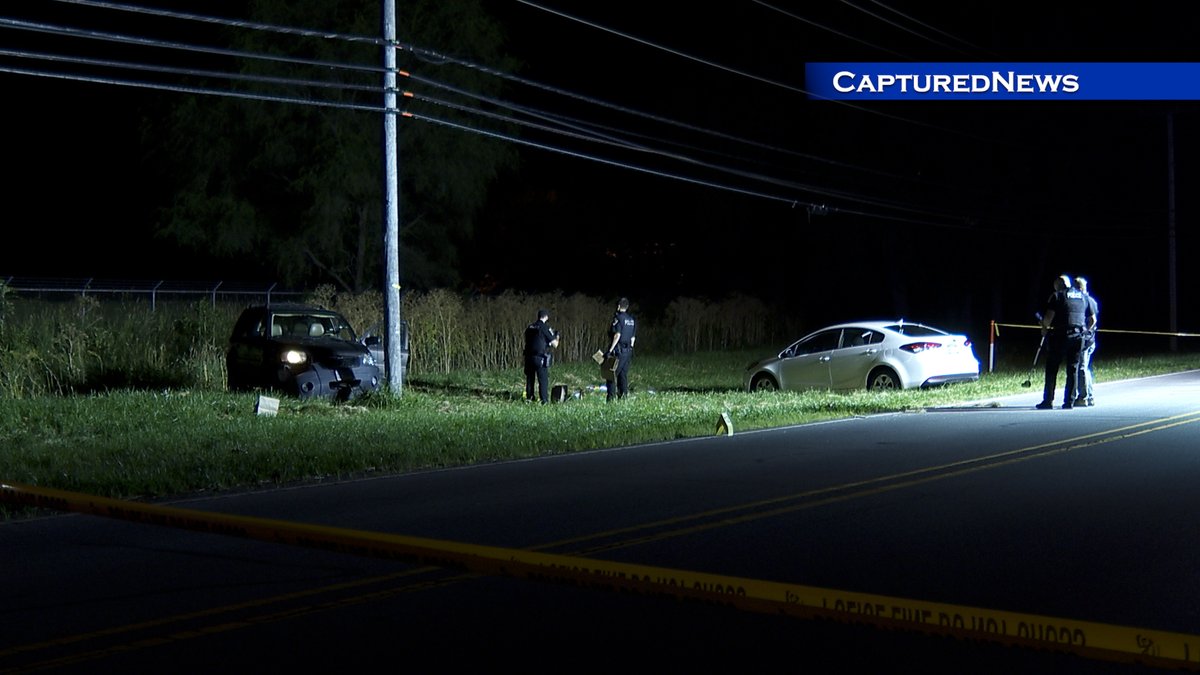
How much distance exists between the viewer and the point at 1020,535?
973 cm

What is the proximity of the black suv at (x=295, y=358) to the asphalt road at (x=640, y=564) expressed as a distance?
867cm

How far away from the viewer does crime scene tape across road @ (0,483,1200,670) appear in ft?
15.9

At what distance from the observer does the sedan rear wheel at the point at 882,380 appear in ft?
81.5

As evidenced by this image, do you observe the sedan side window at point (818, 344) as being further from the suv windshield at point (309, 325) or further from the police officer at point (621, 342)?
the suv windshield at point (309, 325)

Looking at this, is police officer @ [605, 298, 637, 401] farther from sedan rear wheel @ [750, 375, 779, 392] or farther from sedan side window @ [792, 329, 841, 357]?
sedan side window @ [792, 329, 841, 357]

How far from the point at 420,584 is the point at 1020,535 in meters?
4.35

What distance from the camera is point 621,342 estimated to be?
23.3 metres

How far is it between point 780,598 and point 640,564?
9.57 feet

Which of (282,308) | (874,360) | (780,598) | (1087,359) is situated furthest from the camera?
(874,360)

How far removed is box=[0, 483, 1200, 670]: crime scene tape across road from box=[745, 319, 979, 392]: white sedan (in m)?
18.8

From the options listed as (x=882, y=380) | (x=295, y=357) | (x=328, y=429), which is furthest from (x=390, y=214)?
(x=882, y=380)

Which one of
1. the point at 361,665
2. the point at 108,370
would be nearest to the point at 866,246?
the point at 108,370

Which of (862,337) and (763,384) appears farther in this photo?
(763,384)

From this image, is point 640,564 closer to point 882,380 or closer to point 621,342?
point 621,342
